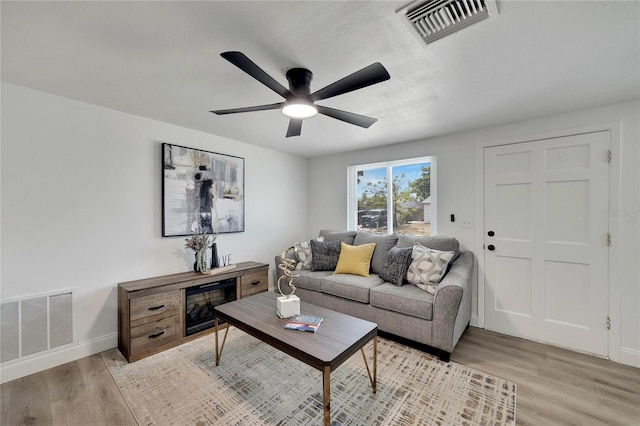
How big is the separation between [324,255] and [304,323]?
1.73m

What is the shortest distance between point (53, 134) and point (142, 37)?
5.05ft

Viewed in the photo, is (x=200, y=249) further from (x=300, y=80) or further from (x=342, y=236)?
(x=300, y=80)

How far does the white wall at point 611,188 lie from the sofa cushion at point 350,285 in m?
1.22

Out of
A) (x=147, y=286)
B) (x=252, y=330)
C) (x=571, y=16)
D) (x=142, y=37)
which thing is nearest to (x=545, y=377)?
(x=252, y=330)

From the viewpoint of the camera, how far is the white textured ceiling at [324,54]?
4.31 ft

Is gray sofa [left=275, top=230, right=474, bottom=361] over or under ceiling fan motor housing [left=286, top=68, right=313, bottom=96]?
under

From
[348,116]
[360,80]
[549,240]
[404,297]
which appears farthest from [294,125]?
[549,240]

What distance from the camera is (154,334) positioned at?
244 cm

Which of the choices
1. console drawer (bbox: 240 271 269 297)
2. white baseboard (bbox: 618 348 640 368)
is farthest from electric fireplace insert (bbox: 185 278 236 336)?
white baseboard (bbox: 618 348 640 368)

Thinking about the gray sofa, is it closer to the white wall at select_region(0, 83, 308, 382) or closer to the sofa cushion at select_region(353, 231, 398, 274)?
the sofa cushion at select_region(353, 231, 398, 274)

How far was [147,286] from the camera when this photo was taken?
244 centimetres

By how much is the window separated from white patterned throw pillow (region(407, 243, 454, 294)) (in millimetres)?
743

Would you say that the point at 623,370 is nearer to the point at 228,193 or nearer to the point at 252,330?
the point at 252,330

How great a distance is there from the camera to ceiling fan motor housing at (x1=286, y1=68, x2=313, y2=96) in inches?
70.4
